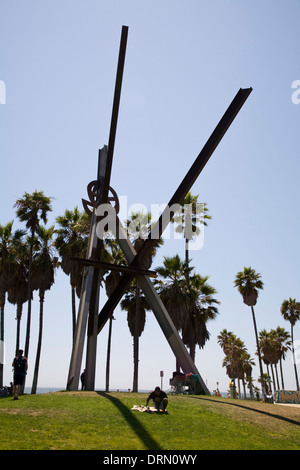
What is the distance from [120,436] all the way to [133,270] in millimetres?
10541

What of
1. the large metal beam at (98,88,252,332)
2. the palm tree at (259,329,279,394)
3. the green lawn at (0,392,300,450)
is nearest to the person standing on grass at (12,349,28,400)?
the green lawn at (0,392,300,450)

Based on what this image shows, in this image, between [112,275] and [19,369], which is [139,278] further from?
[112,275]

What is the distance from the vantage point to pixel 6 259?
3088 centimetres

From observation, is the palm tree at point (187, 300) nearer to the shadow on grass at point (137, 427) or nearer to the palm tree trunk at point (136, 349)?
the palm tree trunk at point (136, 349)

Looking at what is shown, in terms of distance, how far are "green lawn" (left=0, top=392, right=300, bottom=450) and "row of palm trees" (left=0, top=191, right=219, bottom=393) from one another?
1699cm

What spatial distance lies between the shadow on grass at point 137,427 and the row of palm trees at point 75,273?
1779cm

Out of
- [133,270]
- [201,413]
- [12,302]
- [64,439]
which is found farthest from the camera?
[12,302]

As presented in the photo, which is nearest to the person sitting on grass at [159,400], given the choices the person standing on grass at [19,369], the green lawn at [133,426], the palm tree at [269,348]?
the green lawn at [133,426]

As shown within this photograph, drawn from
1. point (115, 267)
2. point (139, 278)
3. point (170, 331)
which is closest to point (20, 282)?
point (115, 267)

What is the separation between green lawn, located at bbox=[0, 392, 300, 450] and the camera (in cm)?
807

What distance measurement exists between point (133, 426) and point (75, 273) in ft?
68.3

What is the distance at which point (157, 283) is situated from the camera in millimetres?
32531
